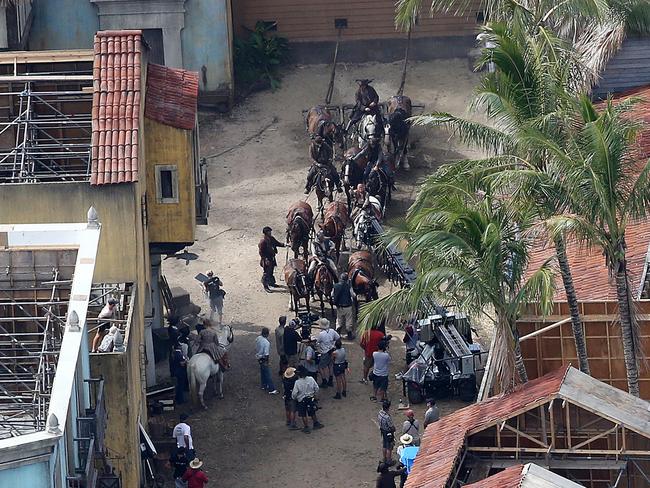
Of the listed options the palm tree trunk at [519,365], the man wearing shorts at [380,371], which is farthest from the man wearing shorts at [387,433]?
the palm tree trunk at [519,365]

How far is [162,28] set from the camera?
5050cm

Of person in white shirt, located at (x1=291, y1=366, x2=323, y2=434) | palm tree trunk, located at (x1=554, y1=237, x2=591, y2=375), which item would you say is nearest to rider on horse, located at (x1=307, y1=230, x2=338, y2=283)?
person in white shirt, located at (x1=291, y1=366, x2=323, y2=434)

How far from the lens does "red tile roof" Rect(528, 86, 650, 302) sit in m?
32.9

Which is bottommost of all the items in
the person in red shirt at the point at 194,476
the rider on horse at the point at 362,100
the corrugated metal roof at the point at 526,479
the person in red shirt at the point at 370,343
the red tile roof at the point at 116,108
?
the corrugated metal roof at the point at 526,479

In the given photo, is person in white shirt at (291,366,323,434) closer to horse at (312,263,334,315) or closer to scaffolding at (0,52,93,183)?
horse at (312,263,334,315)

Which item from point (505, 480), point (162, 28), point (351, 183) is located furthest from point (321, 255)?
point (505, 480)

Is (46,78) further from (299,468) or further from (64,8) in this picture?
(64,8)

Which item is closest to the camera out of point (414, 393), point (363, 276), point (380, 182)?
point (414, 393)

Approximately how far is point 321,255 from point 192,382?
186 inches

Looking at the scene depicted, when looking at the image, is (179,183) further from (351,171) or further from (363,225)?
(351,171)

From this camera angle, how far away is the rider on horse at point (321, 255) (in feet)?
131

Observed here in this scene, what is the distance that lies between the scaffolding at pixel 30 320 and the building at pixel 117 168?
179 cm

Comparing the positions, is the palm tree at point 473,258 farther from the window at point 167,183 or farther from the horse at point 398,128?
the horse at point 398,128

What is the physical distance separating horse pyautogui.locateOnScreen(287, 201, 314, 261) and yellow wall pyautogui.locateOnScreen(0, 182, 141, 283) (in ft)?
26.0
